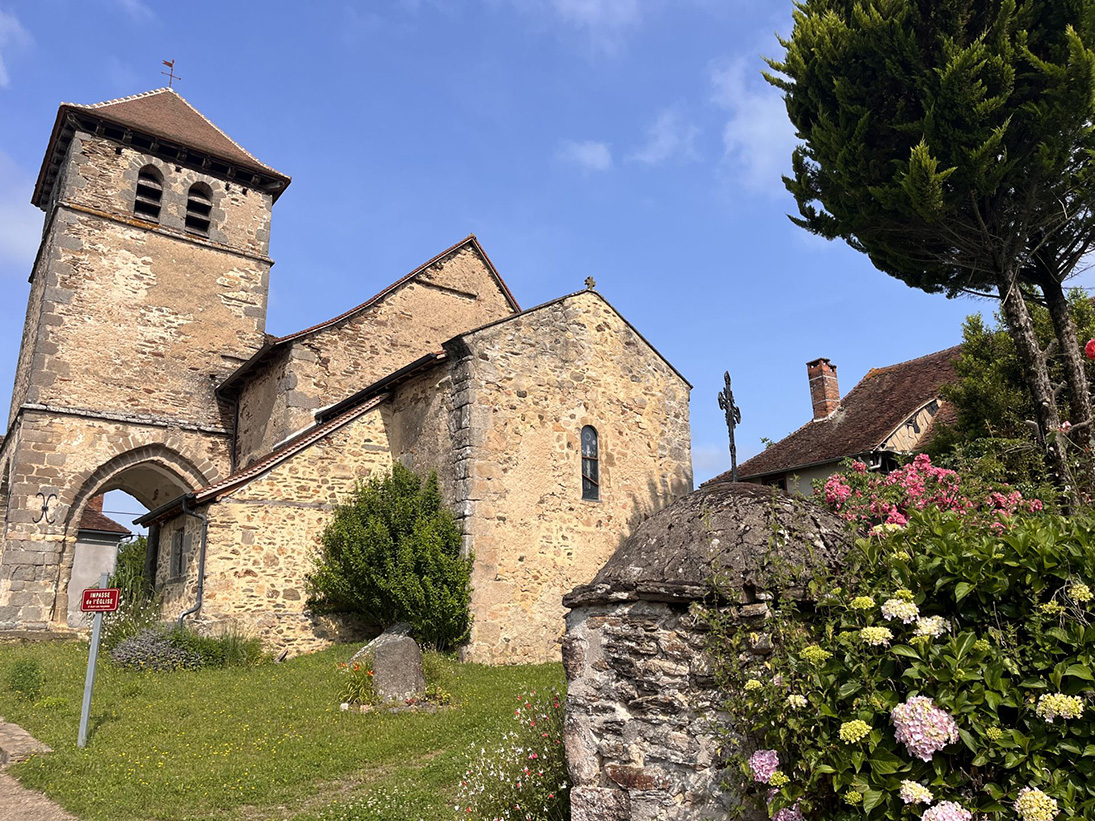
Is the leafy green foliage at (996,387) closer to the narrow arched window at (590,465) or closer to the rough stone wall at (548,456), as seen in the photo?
the rough stone wall at (548,456)

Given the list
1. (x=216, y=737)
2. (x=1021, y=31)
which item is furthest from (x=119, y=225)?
(x=1021, y=31)

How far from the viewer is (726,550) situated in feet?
12.0

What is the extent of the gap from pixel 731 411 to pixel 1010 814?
6131mm

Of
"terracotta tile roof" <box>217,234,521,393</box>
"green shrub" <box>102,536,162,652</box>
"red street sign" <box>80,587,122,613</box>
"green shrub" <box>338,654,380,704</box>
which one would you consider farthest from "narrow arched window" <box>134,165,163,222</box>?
"green shrub" <box>338,654,380,704</box>

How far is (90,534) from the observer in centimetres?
2188

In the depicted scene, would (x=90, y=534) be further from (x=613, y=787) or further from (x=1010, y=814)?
(x=1010, y=814)

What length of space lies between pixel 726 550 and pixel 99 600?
778 cm

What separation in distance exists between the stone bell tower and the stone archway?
1.6 inches

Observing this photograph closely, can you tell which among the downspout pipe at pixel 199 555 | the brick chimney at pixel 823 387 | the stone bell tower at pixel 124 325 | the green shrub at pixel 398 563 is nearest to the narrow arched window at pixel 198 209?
the stone bell tower at pixel 124 325

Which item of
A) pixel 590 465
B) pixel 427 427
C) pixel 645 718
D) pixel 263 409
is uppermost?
pixel 263 409

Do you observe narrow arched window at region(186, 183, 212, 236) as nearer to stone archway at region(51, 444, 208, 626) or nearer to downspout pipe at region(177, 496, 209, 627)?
stone archway at region(51, 444, 208, 626)

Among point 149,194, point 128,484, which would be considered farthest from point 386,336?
point 128,484

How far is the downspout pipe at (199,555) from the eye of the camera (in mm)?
11633

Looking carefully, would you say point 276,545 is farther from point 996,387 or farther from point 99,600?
point 996,387
